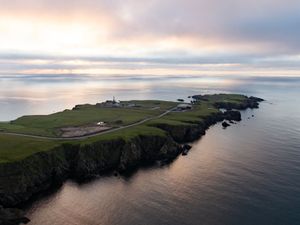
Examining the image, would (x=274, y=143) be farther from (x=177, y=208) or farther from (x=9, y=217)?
(x=9, y=217)

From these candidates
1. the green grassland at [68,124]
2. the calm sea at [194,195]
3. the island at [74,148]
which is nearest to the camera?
the calm sea at [194,195]

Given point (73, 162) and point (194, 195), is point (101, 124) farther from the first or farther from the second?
point (194, 195)

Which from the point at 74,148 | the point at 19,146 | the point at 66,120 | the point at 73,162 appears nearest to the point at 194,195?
the point at 73,162

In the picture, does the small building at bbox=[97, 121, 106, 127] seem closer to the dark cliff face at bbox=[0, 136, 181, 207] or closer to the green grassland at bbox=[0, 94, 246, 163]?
the green grassland at bbox=[0, 94, 246, 163]

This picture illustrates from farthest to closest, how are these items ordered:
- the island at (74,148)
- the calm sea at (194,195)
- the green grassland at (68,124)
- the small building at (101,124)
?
1. the small building at (101,124)
2. the green grassland at (68,124)
3. the island at (74,148)
4. the calm sea at (194,195)

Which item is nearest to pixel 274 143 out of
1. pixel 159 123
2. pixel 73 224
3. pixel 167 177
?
pixel 159 123

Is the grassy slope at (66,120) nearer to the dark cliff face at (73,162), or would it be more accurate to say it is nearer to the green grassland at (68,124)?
the green grassland at (68,124)

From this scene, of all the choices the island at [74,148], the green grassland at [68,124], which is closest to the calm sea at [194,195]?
the island at [74,148]

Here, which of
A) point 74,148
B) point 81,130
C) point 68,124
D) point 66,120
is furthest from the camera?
point 66,120

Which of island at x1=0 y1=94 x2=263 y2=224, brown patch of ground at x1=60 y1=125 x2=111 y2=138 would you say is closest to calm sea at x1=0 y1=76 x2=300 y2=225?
island at x1=0 y1=94 x2=263 y2=224
